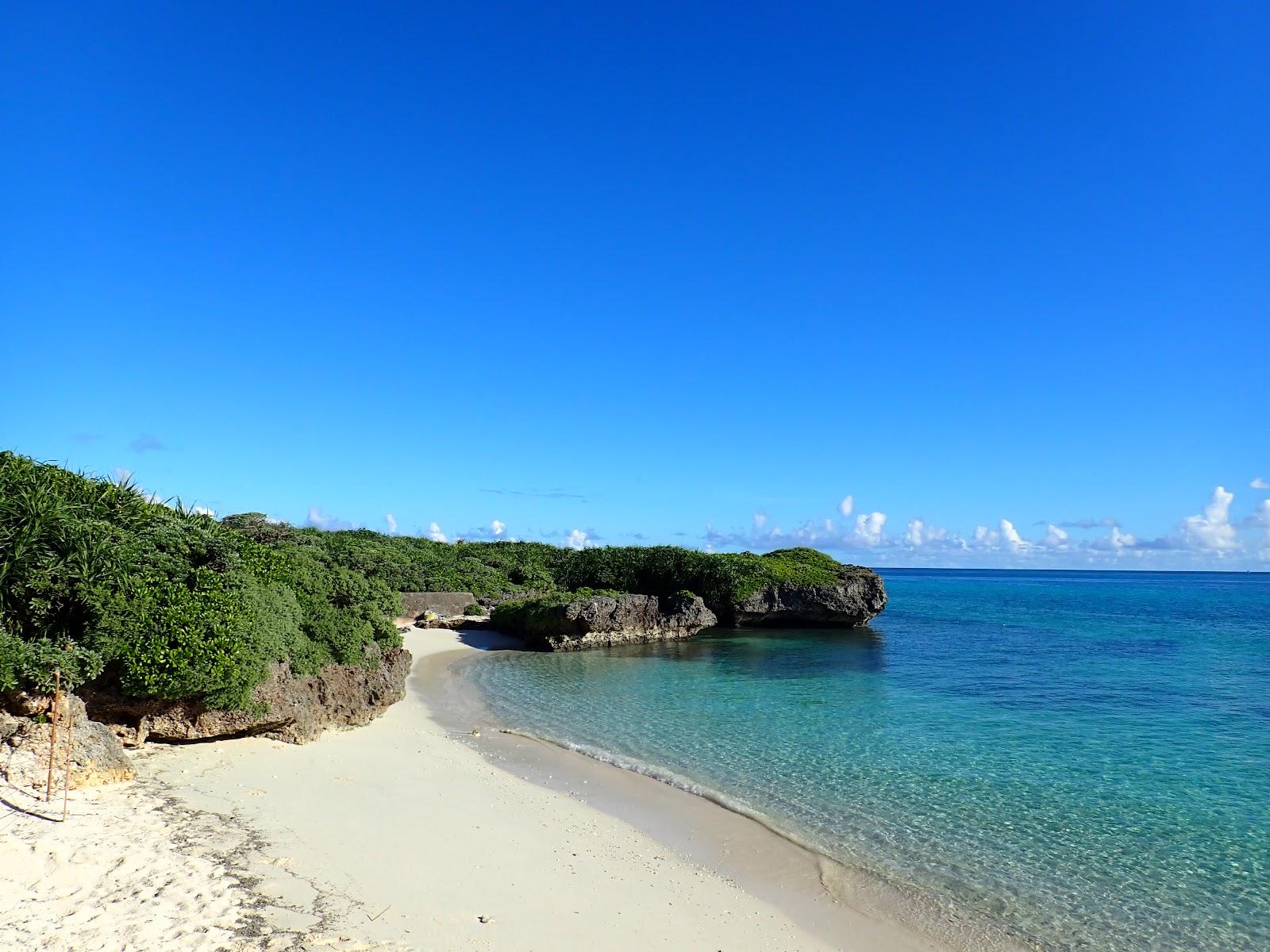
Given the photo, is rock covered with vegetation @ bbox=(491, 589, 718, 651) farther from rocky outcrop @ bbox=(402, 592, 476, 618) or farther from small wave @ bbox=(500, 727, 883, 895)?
small wave @ bbox=(500, 727, 883, 895)

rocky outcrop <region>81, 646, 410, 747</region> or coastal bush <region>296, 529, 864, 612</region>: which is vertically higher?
coastal bush <region>296, 529, 864, 612</region>

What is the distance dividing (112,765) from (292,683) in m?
3.92

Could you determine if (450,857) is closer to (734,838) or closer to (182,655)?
(734,838)

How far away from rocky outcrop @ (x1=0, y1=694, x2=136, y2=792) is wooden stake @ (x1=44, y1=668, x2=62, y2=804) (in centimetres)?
7

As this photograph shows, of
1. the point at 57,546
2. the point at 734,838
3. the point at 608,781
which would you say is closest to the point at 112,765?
the point at 57,546

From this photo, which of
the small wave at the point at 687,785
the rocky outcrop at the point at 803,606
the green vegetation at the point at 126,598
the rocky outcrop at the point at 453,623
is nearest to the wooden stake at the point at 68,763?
the green vegetation at the point at 126,598

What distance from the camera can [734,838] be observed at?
11203 mm

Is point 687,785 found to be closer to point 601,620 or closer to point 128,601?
point 128,601

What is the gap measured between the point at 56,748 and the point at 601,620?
27.2 meters

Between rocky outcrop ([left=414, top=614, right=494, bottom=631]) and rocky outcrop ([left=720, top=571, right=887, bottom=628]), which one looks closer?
rocky outcrop ([left=414, top=614, right=494, bottom=631])

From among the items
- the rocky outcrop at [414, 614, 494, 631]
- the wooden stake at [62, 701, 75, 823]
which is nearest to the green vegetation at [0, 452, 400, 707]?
the wooden stake at [62, 701, 75, 823]

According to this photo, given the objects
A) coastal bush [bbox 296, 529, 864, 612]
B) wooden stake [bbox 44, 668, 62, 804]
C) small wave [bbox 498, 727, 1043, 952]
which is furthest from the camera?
coastal bush [bbox 296, 529, 864, 612]

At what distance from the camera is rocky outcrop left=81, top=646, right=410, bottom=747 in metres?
12.5

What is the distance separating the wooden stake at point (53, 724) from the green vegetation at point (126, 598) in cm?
13
